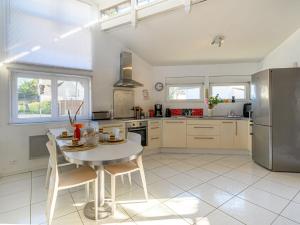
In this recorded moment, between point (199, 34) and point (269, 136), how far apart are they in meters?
2.26

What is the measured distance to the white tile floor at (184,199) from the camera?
1782 millimetres

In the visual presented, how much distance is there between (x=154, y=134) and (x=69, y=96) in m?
1.99

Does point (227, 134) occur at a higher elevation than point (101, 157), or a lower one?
lower

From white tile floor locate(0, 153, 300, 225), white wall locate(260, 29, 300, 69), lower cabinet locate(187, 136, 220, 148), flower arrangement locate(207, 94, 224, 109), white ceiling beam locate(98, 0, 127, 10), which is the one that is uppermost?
white ceiling beam locate(98, 0, 127, 10)

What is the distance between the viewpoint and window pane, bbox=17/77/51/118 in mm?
3059

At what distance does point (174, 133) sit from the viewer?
4195 millimetres

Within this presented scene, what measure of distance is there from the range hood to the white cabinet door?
2.15 m

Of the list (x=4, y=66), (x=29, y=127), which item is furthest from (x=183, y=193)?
(x=4, y=66)

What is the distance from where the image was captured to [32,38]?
3.04 meters

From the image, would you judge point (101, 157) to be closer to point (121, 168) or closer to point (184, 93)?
point (121, 168)

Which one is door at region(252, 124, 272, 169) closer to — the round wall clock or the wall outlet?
the round wall clock

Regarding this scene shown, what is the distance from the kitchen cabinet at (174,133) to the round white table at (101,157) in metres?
2.29

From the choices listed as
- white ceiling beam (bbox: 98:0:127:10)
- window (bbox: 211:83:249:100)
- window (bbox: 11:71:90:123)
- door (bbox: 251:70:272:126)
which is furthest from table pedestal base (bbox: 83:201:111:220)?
window (bbox: 211:83:249:100)

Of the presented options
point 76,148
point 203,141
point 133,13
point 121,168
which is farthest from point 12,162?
point 203,141
